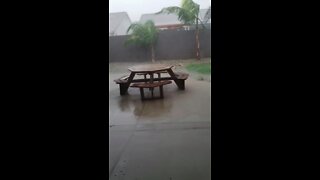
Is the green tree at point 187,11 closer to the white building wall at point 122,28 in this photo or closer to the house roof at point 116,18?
the white building wall at point 122,28

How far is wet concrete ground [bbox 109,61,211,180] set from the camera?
305 centimetres

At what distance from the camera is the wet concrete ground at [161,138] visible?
305 cm

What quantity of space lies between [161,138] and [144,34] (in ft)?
35.1

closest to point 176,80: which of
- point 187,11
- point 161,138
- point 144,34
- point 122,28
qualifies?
point 161,138

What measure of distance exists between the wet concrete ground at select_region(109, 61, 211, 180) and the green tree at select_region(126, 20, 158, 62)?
307 inches

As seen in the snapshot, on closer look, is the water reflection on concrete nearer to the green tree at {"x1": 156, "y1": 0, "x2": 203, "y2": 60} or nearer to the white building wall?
the green tree at {"x1": 156, "y1": 0, "x2": 203, "y2": 60}

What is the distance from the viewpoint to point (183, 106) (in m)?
5.73

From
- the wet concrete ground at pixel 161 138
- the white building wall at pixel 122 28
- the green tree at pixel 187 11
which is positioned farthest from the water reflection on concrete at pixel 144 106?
the white building wall at pixel 122 28

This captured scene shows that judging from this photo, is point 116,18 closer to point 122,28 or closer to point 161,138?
point 122,28

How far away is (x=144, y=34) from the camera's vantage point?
558 inches
